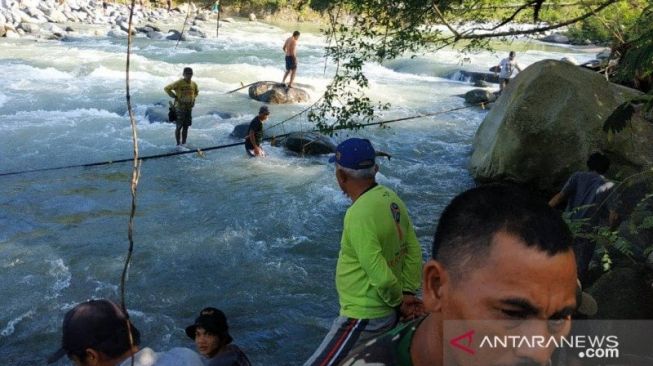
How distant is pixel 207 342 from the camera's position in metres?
3.54

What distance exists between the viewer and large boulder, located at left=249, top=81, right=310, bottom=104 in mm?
15555

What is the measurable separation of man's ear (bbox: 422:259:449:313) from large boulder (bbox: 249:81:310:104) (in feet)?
47.5

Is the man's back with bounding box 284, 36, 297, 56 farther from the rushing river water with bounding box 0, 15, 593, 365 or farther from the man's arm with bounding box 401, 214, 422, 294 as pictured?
the man's arm with bounding box 401, 214, 422, 294

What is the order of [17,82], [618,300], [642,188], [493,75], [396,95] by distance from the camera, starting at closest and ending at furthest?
[618,300]
[642,188]
[17,82]
[396,95]
[493,75]

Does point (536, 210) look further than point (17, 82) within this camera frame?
No

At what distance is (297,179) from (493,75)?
12229mm

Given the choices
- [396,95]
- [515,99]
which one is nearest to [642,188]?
[515,99]

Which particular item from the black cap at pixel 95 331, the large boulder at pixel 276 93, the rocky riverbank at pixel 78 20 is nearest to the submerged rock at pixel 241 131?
the large boulder at pixel 276 93

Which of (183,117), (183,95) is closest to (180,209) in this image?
(183,117)

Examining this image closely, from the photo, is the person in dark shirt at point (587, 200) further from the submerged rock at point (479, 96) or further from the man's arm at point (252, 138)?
the submerged rock at point (479, 96)

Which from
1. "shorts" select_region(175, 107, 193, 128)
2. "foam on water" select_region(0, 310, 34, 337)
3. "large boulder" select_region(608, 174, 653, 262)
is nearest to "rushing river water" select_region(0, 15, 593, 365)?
"foam on water" select_region(0, 310, 34, 337)

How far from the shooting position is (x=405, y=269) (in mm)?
2979

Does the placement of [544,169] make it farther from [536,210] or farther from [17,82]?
[17,82]

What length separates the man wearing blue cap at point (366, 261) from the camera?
2672 millimetres
